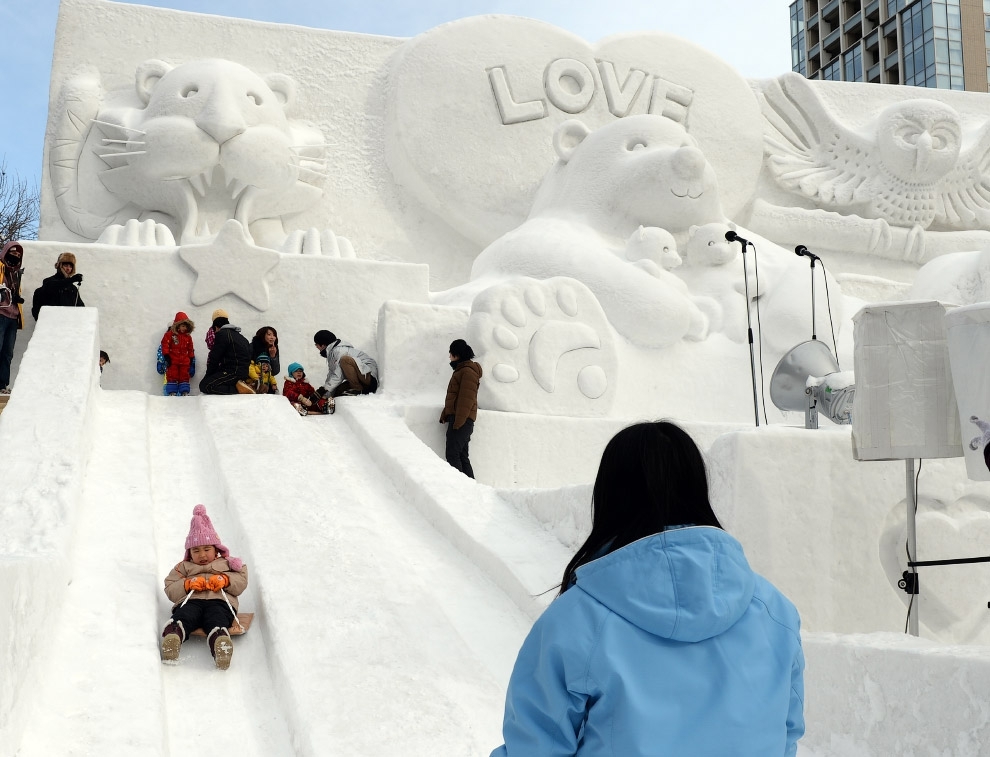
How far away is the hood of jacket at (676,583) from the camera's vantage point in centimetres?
146

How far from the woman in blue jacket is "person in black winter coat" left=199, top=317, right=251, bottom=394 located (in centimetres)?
552

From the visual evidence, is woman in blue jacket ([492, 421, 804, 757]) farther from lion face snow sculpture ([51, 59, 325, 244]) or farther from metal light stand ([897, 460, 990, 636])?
lion face snow sculpture ([51, 59, 325, 244])

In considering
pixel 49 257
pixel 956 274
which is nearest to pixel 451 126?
pixel 49 257

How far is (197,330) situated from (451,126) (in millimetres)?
3346

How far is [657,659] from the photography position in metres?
1.47

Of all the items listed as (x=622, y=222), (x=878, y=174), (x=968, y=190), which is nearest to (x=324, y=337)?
(x=622, y=222)

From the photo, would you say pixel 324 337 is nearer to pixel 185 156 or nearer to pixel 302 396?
pixel 302 396

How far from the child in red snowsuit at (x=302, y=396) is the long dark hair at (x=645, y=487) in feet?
17.1

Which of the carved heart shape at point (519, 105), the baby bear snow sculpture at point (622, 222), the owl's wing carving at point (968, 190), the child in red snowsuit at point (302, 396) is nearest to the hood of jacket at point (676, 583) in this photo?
the child in red snowsuit at point (302, 396)

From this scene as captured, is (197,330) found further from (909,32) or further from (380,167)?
(909,32)

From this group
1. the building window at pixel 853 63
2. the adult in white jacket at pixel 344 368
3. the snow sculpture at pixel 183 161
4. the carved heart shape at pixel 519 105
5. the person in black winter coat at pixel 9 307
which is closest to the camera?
the person in black winter coat at pixel 9 307

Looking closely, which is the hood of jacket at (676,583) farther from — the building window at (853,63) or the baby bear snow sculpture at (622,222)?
the building window at (853,63)

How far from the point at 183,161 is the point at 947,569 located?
250 inches

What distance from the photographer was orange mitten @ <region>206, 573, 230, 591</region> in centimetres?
337
